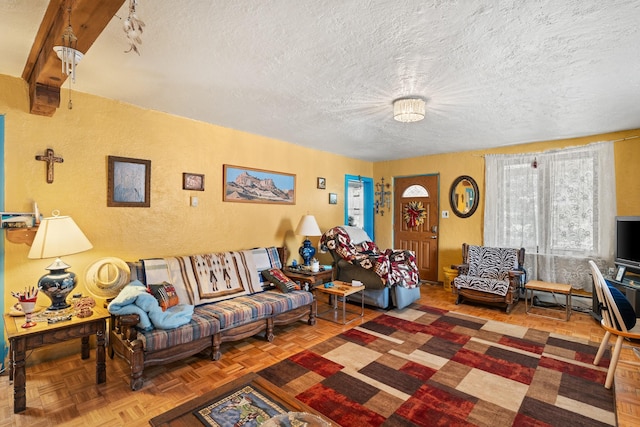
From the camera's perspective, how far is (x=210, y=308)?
3043 mm

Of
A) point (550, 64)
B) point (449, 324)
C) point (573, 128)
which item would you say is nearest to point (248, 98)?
point (550, 64)

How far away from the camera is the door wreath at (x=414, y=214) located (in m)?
6.04

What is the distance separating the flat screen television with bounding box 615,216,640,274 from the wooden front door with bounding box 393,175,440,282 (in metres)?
2.48

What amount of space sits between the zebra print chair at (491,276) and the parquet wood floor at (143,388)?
35.0 inches

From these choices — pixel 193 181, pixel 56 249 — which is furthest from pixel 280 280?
pixel 56 249

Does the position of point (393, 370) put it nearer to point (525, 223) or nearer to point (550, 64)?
point (550, 64)

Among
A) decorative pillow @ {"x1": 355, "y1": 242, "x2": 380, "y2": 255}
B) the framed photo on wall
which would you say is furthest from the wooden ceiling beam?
decorative pillow @ {"x1": 355, "y1": 242, "x2": 380, "y2": 255}

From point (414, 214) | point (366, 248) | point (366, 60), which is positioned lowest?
point (366, 248)

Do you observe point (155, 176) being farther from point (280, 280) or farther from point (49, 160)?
point (280, 280)

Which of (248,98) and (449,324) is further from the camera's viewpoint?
(449,324)

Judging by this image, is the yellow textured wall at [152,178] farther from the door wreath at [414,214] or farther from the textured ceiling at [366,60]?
the door wreath at [414,214]

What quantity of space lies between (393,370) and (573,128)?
3796mm

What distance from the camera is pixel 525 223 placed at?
15.9 ft

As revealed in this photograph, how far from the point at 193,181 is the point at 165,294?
1.45 metres
